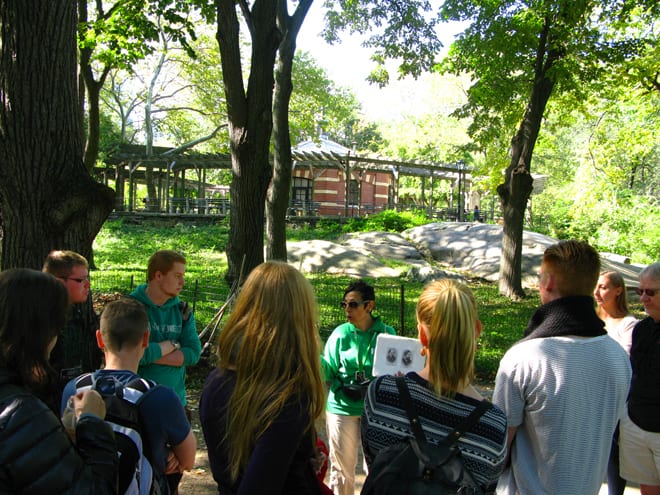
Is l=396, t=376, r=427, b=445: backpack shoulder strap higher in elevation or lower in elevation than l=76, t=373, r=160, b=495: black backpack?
higher

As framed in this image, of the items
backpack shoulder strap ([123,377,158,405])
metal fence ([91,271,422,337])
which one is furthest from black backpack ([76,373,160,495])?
metal fence ([91,271,422,337])

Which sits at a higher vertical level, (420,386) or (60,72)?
(60,72)

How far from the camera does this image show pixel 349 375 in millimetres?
3730

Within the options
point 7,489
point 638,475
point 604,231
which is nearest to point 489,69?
point 638,475

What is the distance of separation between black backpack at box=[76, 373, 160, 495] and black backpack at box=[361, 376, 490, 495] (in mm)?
866

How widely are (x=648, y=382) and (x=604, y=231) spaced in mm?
25142

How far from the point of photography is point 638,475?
10.9 feet

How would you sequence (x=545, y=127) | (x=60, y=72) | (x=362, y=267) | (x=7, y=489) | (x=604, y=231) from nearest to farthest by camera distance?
(x=7, y=489) → (x=60, y=72) → (x=362, y=267) → (x=545, y=127) → (x=604, y=231)

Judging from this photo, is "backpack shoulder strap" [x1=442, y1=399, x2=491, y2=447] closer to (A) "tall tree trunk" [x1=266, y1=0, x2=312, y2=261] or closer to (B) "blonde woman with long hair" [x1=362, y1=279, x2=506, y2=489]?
(B) "blonde woman with long hair" [x1=362, y1=279, x2=506, y2=489]

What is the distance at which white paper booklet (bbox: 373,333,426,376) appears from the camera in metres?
3.22

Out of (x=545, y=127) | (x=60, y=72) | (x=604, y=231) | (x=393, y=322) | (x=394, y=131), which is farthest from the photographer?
(x=394, y=131)

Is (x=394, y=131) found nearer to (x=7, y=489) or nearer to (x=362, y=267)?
(x=362, y=267)

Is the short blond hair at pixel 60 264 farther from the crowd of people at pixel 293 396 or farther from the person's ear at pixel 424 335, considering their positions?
the person's ear at pixel 424 335

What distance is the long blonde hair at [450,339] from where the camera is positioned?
76.7 inches
